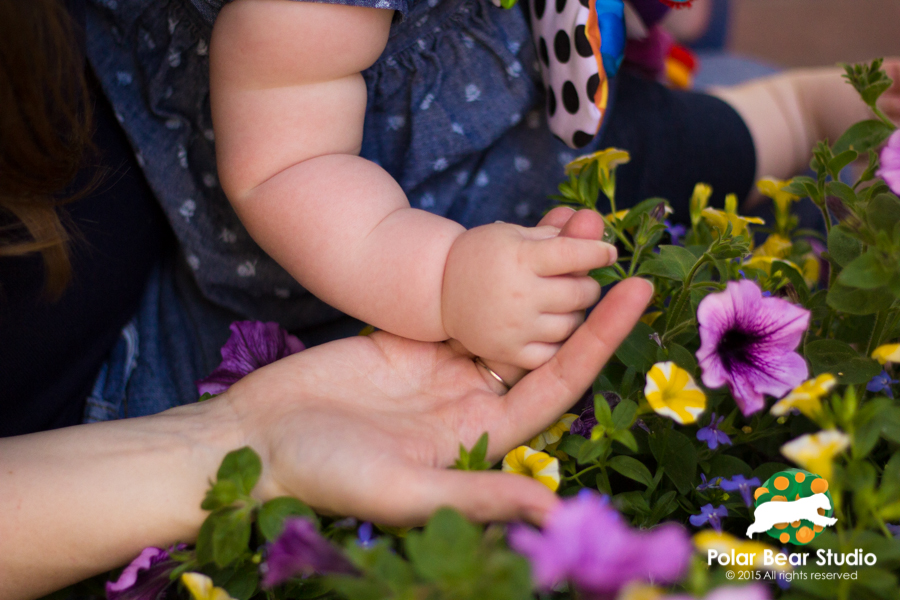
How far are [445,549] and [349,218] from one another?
1.17 feet

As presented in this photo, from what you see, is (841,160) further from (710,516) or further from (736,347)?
(710,516)

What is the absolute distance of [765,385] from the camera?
0.45 metres

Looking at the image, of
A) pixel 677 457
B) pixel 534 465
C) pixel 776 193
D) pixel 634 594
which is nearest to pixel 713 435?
pixel 677 457

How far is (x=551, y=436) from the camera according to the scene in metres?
0.56

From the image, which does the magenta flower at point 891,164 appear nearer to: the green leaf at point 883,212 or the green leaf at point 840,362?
the green leaf at point 883,212

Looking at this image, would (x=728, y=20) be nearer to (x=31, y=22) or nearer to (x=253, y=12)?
(x=253, y=12)

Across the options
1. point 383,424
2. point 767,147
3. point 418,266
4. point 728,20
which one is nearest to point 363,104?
point 418,266

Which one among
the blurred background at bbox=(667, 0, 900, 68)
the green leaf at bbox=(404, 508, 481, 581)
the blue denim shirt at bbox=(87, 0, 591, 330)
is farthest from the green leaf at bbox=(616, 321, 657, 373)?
the blurred background at bbox=(667, 0, 900, 68)

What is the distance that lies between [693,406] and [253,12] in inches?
19.9

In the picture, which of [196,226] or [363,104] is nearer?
[363,104]

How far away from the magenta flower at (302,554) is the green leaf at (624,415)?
0.22 meters

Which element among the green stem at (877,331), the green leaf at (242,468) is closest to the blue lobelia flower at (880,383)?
the green stem at (877,331)

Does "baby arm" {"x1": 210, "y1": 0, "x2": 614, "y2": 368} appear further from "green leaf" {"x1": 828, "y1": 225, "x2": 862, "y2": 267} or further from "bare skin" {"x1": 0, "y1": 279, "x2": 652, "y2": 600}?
"green leaf" {"x1": 828, "y1": 225, "x2": 862, "y2": 267}

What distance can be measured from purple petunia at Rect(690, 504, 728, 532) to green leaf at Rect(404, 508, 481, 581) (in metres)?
0.23
